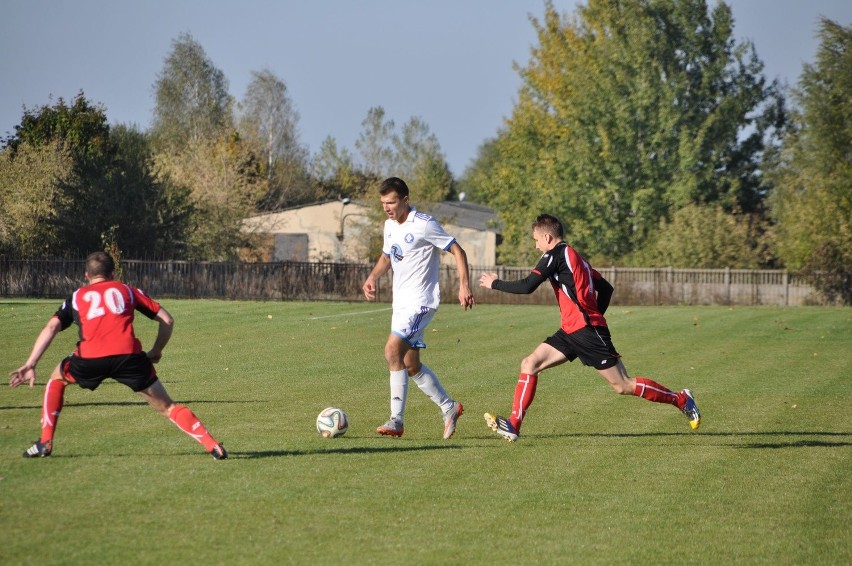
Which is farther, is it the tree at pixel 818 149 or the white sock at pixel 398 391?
the tree at pixel 818 149

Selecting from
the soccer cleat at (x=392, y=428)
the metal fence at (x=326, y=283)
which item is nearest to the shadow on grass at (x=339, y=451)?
the soccer cleat at (x=392, y=428)

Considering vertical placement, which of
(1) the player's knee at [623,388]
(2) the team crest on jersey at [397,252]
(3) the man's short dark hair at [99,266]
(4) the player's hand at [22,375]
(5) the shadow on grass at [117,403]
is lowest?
(5) the shadow on grass at [117,403]

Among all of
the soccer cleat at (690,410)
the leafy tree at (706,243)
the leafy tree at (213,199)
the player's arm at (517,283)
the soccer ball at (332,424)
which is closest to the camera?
the player's arm at (517,283)

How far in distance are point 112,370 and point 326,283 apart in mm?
35147

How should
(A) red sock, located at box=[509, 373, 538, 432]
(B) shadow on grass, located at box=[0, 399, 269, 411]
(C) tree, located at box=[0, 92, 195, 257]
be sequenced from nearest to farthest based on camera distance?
(A) red sock, located at box=[509, 373, 538, 432] → (B) shadow on grass, located at box=[0, 399, 269, 411] → (C) tree, located at box=[0, 92, 195, 257]

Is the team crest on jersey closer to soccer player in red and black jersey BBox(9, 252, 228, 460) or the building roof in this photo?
soccer player in red and black jersey BBox(9, 252, 228, 460)

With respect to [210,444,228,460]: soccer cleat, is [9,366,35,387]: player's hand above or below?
above

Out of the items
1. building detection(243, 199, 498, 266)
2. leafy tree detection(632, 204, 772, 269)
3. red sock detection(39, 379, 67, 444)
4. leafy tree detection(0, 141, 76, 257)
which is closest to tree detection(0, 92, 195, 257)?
leafy tree detection(0, 141, 76, 257)

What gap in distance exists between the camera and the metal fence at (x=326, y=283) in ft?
131

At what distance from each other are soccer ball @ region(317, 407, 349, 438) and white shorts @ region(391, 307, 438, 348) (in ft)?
3.02

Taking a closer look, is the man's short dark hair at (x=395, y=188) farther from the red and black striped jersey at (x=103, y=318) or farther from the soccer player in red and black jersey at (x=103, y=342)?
the red and black striped jersey at (x=103, y=318)

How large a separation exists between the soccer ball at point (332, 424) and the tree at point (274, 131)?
3068 inches

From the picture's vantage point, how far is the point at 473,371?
56.7 ft

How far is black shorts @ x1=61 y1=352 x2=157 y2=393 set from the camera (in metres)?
8.33
